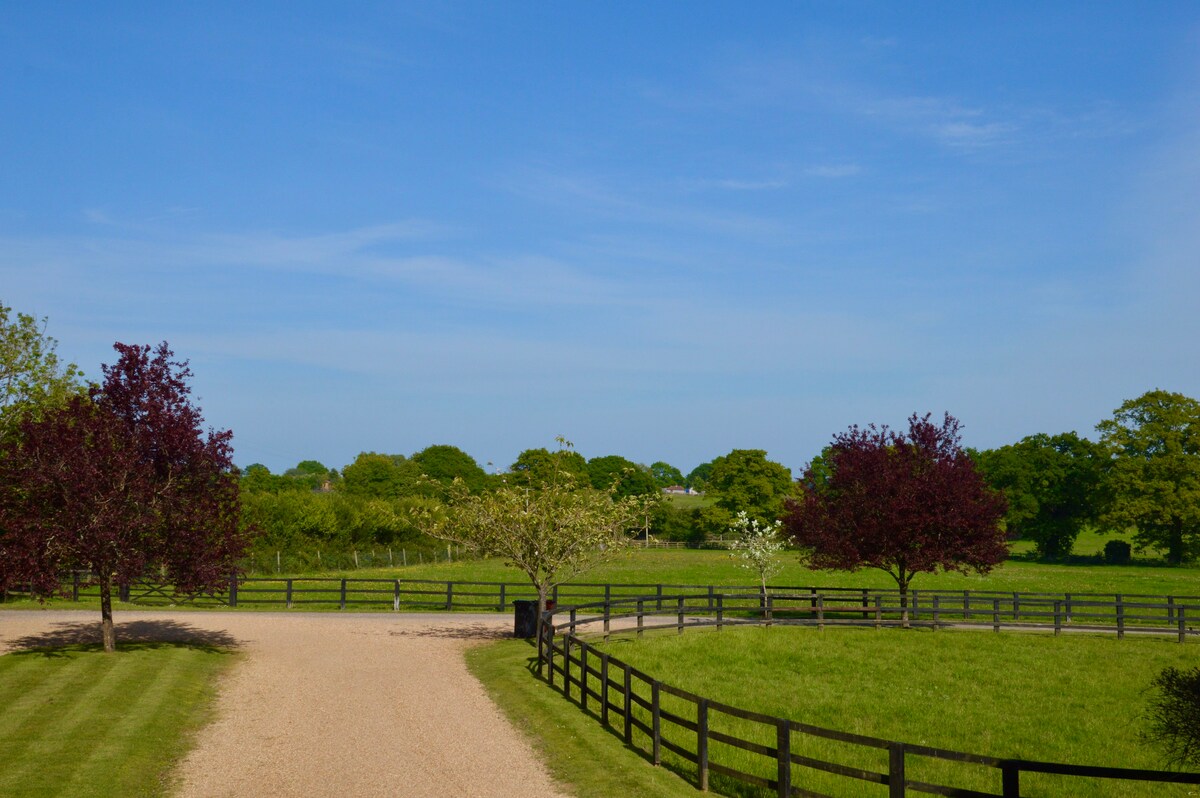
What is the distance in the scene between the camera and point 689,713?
2022cm

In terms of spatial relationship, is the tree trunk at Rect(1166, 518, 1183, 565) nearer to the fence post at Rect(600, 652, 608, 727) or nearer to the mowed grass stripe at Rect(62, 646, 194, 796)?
the fence post at Rect(600, 652, 608, 727)

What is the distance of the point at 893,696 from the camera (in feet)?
77.8

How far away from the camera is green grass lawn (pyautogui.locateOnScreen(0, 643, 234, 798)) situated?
14125 millimetres

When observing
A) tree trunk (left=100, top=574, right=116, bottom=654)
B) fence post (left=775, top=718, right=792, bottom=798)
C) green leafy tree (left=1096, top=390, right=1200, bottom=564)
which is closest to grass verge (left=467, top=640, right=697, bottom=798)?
fence post (left=775, top=718, right=792, bottom=798)

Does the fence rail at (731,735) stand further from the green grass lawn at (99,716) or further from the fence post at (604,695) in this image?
the green grass lawn at (99,716)

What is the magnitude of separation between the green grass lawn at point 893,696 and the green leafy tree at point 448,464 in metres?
111

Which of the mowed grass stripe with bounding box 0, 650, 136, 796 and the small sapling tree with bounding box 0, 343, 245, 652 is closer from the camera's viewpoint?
the mowed grass stripe with bounding box 0, 650, 136, 796

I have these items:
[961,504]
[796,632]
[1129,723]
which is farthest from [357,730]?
[961,504]

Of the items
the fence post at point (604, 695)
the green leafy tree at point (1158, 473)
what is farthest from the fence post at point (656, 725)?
the green leafy tree at point (1158, 473)

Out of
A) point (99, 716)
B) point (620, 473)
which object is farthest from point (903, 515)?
point (620, 473)

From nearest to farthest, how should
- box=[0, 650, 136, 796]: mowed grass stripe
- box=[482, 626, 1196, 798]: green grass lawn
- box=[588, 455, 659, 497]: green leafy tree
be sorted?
box=[0, 650, 136, 796]: mowed grass stripe
box=[482, 626, 1196, 798]: green grass lawn
box=[588, 455, 659, 497]: green leafy tree

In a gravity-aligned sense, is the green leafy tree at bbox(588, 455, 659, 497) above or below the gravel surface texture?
above

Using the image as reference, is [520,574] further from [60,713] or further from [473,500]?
[60,713]

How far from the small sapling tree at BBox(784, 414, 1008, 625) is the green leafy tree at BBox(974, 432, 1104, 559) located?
60.6m
